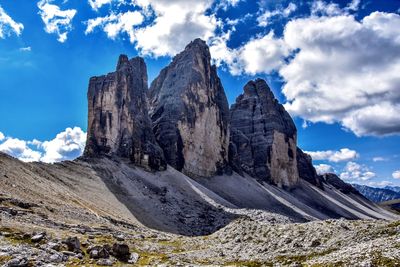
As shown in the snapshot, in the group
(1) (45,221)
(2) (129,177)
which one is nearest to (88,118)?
(2) (129,177)

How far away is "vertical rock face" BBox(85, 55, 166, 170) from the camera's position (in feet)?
534

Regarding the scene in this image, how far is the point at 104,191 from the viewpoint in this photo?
120312 mm

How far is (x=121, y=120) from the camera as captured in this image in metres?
169

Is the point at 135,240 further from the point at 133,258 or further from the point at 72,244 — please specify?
the point at 72,244

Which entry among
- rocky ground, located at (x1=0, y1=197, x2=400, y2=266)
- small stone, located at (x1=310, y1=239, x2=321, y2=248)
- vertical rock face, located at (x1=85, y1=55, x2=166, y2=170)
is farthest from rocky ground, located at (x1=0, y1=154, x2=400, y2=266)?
vertical rock face, located at (x1=85, y1=55, x2=166, y2=170)

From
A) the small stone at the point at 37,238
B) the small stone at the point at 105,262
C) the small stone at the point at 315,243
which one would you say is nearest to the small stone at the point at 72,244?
the small stone at the point at 37,238

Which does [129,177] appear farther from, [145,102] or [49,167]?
[145,102]

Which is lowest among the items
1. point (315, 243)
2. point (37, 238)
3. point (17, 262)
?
point (17, 262)

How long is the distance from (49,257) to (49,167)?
9061 centimetres

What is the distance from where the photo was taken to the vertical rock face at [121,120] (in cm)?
16275

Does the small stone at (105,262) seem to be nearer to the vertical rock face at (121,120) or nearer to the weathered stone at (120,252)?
the weathered stone at (120,252)

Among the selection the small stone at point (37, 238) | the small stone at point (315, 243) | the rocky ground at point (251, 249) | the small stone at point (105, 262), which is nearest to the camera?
the rocky ground at point (251, 249)

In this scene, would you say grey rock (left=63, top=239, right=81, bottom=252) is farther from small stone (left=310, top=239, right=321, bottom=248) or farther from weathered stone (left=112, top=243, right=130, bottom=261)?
small stone (left=310, top=239, right=321, bottom=248)

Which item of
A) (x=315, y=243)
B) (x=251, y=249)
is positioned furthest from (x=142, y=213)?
(x=315, y=243)
